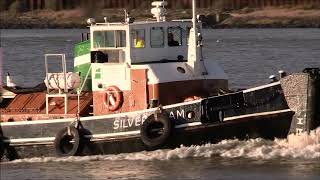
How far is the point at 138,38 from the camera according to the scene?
86.2ft

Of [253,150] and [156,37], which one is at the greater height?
[156,37]

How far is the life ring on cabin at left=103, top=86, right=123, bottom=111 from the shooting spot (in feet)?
85.7

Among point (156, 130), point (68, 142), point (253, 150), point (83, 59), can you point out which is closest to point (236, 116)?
point (253, 150)

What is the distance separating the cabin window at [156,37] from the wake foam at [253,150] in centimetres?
241

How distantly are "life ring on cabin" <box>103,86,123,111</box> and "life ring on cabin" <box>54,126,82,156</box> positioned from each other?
35.1 inches

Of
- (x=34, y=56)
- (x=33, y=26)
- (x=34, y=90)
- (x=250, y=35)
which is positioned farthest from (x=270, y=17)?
(x=34, y=90)

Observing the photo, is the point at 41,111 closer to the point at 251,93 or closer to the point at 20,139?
the point at 20,139

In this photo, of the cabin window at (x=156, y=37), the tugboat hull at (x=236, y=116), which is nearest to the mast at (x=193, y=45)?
the cabin window at (x=156, y=37)

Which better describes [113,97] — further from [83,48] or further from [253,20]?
[253,20]

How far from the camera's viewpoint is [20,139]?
27.0 meters

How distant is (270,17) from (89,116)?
75.0 m

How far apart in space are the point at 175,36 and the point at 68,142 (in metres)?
3.26

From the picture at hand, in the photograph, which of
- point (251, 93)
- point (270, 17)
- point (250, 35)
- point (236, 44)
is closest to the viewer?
point (251, 93)

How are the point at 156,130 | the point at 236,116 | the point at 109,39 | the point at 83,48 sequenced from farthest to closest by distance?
the point at 83,48 → the point at 109,39 → the point at 156,130 → the point at 236,116
